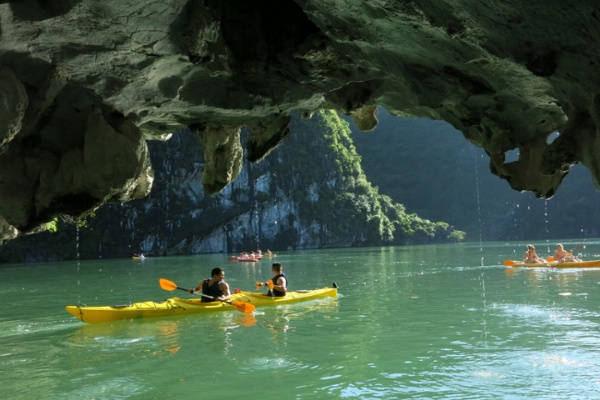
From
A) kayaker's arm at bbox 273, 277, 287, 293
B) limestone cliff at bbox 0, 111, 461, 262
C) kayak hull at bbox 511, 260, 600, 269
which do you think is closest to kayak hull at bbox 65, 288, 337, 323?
kayaker's arm at bbox 273, 277, 287, 293

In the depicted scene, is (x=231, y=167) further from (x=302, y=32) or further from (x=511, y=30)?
(x=511, y=30)

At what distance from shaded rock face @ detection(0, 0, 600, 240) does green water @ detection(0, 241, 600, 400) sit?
9.14 feet

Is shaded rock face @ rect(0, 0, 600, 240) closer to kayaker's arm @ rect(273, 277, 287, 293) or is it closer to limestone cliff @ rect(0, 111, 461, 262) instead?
kayaker's arm @ rect(273, 277, 287, 293)

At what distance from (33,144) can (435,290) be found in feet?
46.6

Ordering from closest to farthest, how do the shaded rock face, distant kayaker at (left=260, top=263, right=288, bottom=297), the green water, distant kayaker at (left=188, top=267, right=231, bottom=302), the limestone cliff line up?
the shaded rock face, the green water, distant kayaker at (left=188, top=267, right=231, bottom=302), distant kayaker at (left=260, top=263, right=288, bottom=297), the limestone cliff

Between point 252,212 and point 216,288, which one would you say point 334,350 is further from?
point 252,212

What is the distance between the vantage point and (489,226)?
106 meters

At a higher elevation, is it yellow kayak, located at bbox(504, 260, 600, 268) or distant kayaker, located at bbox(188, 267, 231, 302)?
distant kayaker, located at bbox(188, 267, 231, 302)

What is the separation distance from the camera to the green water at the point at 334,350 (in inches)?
293

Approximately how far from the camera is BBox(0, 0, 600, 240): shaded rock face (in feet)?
11.3

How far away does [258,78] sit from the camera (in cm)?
560

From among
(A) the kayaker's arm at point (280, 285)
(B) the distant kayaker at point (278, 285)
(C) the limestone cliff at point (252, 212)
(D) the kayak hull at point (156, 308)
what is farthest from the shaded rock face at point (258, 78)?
(C) the limestone cliff at point (252, 212)

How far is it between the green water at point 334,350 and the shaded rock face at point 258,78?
2.79 m

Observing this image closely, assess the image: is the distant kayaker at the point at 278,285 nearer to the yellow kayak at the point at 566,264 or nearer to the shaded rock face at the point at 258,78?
the shaded rock face at the point at 258,78
